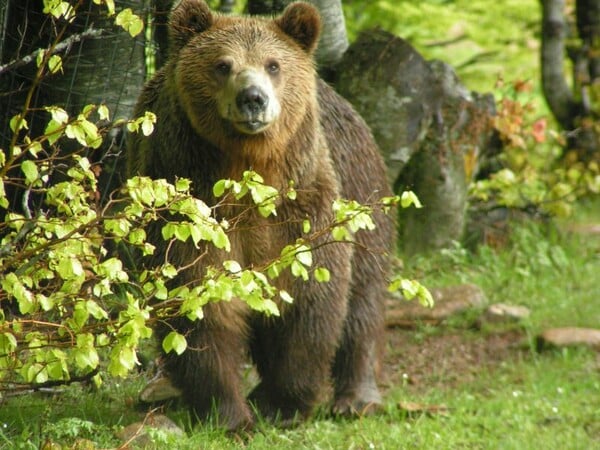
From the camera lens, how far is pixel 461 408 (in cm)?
695

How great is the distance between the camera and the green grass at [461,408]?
597 centimetres

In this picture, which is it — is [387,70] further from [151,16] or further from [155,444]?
[155,444]

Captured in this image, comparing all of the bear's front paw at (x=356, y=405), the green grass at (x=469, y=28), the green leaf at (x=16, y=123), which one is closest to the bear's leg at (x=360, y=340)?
the bear's front paw at (x=356, y=405)

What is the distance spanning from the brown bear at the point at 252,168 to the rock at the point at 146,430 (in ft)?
1.29

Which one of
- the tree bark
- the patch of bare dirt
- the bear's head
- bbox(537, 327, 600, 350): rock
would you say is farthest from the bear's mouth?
the tree bark

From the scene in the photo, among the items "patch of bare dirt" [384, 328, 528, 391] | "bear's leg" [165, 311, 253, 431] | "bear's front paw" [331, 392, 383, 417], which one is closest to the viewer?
"bear's leg" [165, 311, 253, 431]

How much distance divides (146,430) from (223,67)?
2068 mm

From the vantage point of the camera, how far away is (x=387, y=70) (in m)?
9.30

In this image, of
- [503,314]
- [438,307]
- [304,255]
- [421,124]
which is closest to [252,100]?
[304,255]

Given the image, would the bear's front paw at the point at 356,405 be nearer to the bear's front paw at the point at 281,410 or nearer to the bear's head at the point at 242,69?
the bear's front paw at the point at 281,410

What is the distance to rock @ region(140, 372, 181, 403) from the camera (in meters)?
6.66

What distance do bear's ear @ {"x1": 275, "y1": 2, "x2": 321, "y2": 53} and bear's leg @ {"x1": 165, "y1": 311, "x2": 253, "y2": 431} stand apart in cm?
178

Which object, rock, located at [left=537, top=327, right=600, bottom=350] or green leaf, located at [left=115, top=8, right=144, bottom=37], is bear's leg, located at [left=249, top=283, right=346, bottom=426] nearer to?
green leaf, located at [left=115, top=8, right=144, bottom=37]

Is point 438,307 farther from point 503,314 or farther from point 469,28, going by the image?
point 469,28
